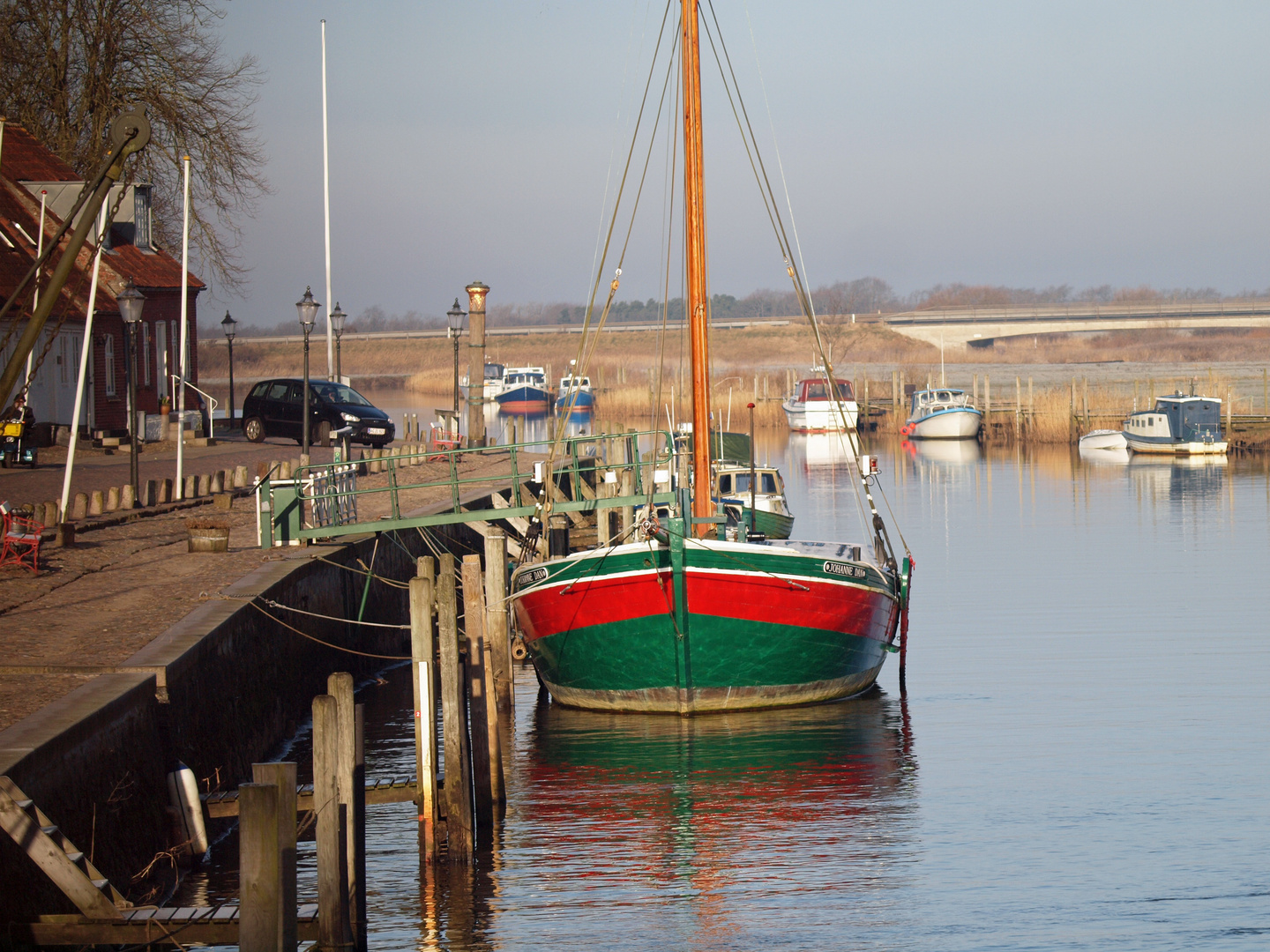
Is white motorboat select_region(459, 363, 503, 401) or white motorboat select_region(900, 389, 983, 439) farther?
white motorboat select_region(459, 363, 503, 401)

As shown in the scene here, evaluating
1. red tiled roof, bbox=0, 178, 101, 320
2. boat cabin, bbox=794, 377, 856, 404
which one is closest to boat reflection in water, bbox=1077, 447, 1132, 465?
boat cabin, bbox=794, 377, 856, 404

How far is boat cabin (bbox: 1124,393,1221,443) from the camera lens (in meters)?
62.0

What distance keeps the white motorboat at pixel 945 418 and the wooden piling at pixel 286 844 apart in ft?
214

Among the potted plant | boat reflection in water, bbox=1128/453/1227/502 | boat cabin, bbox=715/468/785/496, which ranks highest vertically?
the potted plant

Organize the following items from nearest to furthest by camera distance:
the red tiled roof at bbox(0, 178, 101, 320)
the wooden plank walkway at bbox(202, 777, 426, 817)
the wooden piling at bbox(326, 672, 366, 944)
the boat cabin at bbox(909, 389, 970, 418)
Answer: the wooden piling at bbox(326, 672, 366, 944) → the wooden plank walkway at bbox(202, 777, 426, 817) → the red tiled roof at bbox(0, 178, 101, 320) → the boat cabin at bbox(909, 389, 970, 418)

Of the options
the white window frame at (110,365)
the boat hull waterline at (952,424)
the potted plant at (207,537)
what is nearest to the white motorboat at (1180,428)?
the boat hull waterline at (952,424)

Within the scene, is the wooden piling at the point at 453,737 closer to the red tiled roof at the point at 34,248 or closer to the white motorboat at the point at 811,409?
the red tiled roof at the point at 34,248

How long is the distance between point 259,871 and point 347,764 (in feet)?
5.64

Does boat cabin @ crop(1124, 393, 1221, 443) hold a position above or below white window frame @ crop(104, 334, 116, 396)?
below

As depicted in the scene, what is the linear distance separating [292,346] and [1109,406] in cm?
9435

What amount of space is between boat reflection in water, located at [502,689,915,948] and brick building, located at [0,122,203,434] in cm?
1990

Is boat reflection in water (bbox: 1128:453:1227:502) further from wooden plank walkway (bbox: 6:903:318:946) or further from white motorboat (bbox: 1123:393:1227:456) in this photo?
wooden plank walkway (bbox: 6:903:318:946)

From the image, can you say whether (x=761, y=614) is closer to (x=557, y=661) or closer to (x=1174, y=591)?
(x=557, y=661)

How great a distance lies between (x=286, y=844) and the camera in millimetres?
7184
